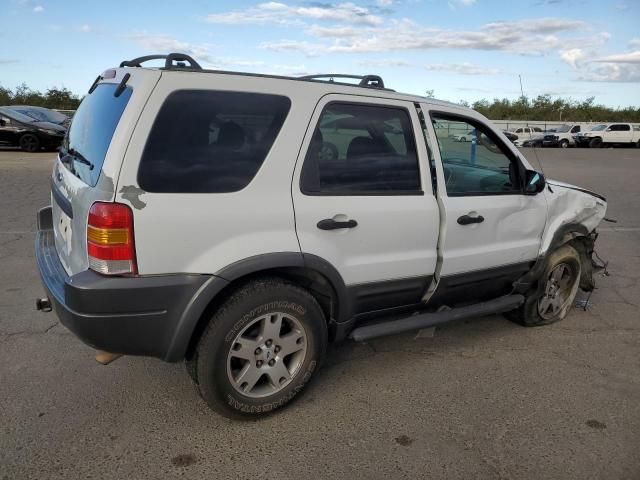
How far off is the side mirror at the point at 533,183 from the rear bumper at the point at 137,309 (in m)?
2.40

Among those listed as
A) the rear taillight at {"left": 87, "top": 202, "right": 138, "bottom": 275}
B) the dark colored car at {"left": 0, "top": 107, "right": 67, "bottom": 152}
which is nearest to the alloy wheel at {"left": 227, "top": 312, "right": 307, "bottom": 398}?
the rear taillight at {"left": 87, "top": 202, "right": 138, "bottom": 275}

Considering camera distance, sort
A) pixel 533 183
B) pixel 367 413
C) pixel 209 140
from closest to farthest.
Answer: pixel 209 140, pixel 367 413, pixel 533 183

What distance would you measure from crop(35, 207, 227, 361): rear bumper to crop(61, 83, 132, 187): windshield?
517 mm

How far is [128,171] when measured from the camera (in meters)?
2.44

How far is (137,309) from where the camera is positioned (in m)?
2.51

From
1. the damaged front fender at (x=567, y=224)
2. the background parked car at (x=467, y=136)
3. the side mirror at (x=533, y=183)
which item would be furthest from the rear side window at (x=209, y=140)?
the damaged front fender at (x=567, y=224)

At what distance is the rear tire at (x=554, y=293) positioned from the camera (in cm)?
423

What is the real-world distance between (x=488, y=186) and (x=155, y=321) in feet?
8.06

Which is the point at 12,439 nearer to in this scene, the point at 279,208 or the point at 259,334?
the point at 259,334

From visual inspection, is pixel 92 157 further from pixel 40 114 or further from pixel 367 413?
pixel 40 114

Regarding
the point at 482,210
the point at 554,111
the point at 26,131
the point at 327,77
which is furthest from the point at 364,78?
the point at 554,111

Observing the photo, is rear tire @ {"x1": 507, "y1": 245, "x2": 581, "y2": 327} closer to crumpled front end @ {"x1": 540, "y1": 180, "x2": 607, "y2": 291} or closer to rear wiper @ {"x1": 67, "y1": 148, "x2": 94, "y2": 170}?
crumpled front end @ {"x1": 540, "y1": 180, "x2": 607, "y2": 291}

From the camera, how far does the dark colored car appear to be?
55.0 ft

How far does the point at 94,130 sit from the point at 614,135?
42491 mm
